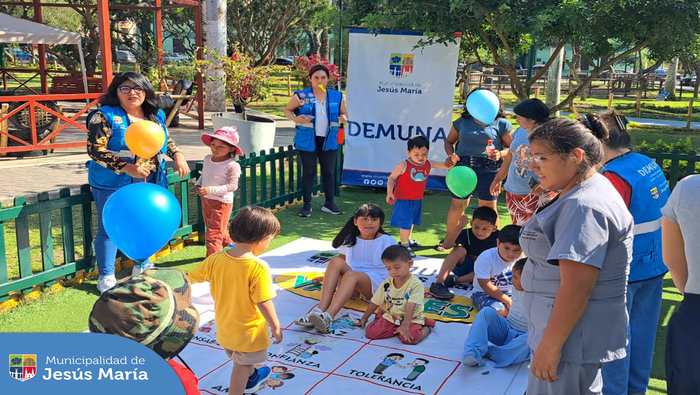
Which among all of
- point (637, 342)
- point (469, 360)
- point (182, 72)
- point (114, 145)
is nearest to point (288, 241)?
point (114, 145)

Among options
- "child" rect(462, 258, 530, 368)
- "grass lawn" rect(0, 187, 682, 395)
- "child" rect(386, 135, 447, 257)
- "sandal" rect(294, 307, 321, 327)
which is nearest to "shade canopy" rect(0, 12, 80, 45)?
"grass lawn" rect(0, 187, 682, 395)

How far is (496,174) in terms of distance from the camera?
240 inches

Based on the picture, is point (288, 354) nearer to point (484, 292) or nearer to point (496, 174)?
point (484, 292)

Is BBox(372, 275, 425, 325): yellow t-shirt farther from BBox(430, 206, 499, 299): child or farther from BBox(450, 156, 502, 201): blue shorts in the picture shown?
BBox(450, 156, 502, 201): blue shorts

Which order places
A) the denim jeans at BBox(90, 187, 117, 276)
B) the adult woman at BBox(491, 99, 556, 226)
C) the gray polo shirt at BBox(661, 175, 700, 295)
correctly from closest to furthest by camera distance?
the gray polo shirt at BBox(661, 175, 700, 295), the adult woman at BBox(491, 99, 556, 226), the denim jeans at BBox(90, 187, 117, 276)

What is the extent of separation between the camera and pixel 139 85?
4.92 metres

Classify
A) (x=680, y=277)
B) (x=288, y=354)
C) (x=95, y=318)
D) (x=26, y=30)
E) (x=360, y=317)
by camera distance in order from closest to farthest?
(x=95, y=318)
(x=680, y=277)
(x=288, y=354)
(x=360, y=317)
(x=26, y=30)

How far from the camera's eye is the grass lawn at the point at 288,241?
4.50 m

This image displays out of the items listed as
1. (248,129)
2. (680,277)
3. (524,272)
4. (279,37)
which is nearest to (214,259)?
(524,272)

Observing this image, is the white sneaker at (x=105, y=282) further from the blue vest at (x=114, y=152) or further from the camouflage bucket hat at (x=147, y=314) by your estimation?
the camouflage bucket hat at (x=147, y=314)

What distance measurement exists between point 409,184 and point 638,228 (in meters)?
2.91

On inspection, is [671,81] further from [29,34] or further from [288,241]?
[288,241]

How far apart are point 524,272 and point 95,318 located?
63.8 inches

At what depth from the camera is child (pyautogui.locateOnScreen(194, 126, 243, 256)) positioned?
5.39m
